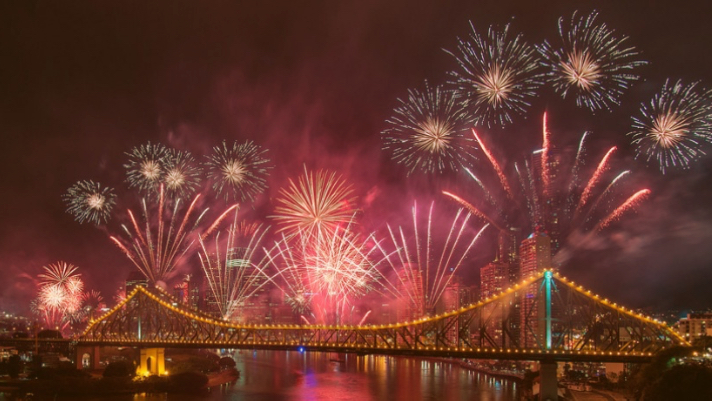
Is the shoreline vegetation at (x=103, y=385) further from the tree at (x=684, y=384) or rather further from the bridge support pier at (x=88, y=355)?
the tree at (x=684, y=384)

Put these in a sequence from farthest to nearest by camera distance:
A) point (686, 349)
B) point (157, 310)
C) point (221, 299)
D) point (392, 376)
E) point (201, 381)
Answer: point (392, 376) < point (157, 310) < point (201, 381) < point (221, 299) < point (686, 349)

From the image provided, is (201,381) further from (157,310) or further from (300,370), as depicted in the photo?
(300,370)

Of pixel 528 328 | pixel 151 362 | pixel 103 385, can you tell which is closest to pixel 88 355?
pixel 151 362

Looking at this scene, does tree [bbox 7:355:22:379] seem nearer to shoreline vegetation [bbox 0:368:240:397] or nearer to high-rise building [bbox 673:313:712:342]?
shoreline vegetation [bbox 0:368:240:397]

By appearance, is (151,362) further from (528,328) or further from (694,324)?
(694,324)

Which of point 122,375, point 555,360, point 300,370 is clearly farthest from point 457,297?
point 555,360

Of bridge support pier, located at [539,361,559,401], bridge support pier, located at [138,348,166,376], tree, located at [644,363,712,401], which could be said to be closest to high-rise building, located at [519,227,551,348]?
bridge support pier, located at [539,361,559,401]
